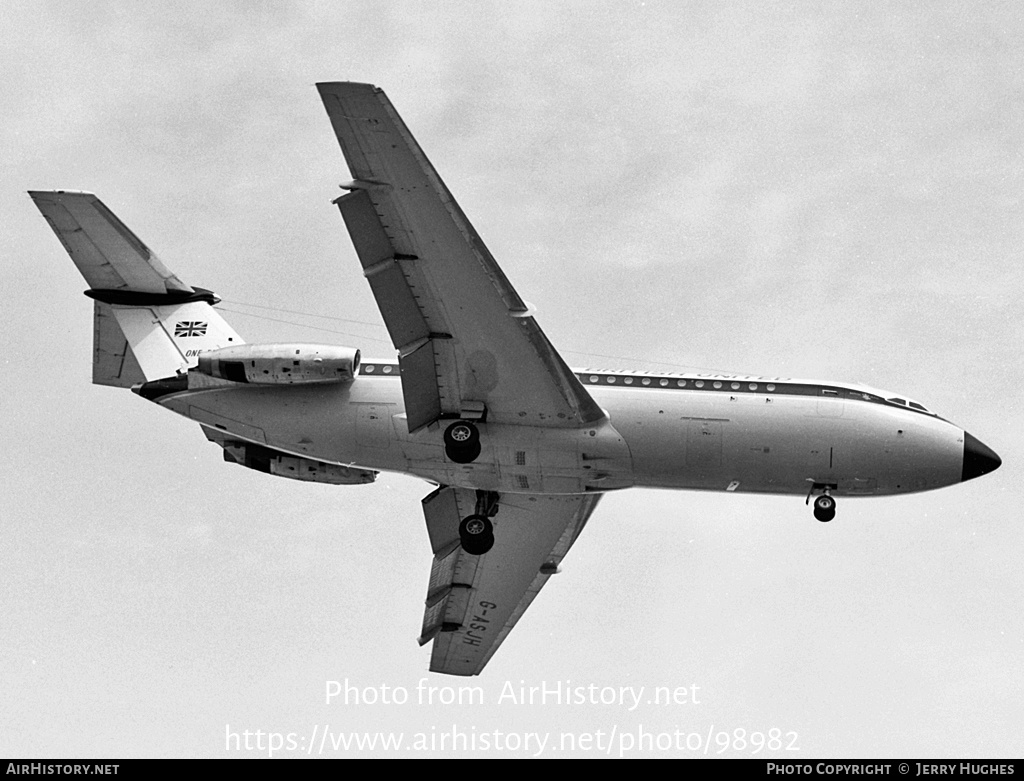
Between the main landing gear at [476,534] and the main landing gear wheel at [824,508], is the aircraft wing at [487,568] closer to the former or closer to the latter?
the main landing gear at [476,534]

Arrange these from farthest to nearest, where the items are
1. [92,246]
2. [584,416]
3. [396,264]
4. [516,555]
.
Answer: [516,555]
[92,246]
[584,416]
[396,264]

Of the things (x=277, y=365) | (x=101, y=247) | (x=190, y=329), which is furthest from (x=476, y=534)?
(x=101, y=247)

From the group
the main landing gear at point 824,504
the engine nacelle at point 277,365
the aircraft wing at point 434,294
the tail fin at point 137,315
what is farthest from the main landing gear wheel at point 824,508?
the tail fin at point 137,315

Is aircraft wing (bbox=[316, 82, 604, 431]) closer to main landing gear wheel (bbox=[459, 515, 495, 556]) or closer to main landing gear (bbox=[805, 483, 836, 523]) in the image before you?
main landing gear wheel (bbox=[459, 515, 495, 556])

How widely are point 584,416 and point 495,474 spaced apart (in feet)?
8.93

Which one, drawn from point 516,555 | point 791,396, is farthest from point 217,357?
point 791,396

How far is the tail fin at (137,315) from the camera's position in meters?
38.4

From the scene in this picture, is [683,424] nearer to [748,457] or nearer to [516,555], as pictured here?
[748,457]

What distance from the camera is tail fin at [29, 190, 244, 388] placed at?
38438mm

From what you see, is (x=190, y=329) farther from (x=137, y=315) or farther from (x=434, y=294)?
(x=434, y=294)

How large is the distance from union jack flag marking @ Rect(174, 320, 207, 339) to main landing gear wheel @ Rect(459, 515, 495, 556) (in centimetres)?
858

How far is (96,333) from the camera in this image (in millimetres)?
39281

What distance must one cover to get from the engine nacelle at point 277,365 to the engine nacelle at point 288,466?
261cm
